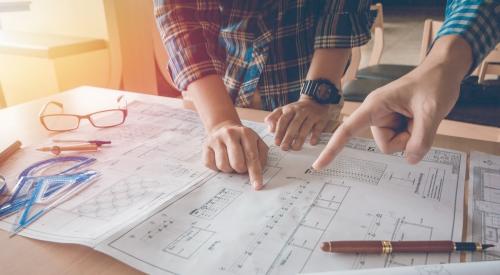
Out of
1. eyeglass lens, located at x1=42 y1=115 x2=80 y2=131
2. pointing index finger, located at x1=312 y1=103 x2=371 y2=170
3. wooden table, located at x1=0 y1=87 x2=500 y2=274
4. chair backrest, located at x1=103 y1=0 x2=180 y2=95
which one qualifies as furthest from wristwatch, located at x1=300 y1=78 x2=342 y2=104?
chair backrest, located at x1=103 y1=0 x2=180 y2=95

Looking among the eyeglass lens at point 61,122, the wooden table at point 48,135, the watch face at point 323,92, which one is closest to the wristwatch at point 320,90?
the watch face at point 323,92

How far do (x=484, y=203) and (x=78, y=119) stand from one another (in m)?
0.68

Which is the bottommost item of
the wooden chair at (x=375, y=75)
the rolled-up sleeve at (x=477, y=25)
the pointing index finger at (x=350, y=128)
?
the wooden chair at (x=375, y=75)

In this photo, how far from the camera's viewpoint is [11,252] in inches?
14.4

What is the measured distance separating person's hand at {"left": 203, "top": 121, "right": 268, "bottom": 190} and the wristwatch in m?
0.21

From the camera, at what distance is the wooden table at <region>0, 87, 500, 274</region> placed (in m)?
0.34

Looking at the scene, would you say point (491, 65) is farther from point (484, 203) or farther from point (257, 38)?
point (484, 203)

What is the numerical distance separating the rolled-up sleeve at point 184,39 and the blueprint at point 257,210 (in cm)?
17

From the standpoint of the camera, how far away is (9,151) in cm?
58

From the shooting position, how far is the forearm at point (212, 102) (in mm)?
628

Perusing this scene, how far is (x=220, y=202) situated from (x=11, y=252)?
21cm

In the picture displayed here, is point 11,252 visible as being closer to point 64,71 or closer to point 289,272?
point 289,272

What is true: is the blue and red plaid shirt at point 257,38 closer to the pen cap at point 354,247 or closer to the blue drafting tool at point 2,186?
the blue drafting tool at point 2,186

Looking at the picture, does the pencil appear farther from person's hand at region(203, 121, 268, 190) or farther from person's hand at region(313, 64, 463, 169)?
person's hand at region(313, 64, 463, 169)
